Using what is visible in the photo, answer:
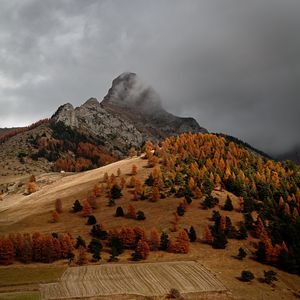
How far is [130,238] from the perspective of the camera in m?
119

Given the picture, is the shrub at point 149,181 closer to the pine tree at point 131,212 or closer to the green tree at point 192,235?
the pine tree at point 131,212

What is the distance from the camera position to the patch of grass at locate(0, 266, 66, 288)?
87.0 meters

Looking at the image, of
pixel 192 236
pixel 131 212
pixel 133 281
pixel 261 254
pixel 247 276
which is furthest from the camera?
pixel 131 212

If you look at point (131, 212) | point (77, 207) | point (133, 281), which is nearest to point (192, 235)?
point (131, 212)

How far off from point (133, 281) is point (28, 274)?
77.5ft

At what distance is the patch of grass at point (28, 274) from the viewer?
87.0 m

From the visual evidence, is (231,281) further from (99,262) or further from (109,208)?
(109,208)

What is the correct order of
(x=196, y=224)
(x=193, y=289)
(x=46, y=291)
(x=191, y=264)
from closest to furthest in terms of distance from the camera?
(x=46, y=291) → (x=193, y=289) → (x=191, y=264) → (x=196, y=224)

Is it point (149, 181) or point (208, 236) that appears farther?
point (149, 181)

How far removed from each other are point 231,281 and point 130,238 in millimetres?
34262

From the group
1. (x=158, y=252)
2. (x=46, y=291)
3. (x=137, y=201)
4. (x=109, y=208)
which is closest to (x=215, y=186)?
(x=137, y=201)

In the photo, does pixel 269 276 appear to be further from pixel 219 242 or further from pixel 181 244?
pixel 181 244

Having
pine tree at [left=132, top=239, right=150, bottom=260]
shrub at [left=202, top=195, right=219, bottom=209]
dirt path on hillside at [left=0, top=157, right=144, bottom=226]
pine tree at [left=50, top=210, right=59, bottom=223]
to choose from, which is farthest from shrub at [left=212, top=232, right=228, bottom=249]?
dirt path on hillside at [left=0, top=157, right=144, bottom=226]

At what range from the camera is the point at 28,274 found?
9325 cm
